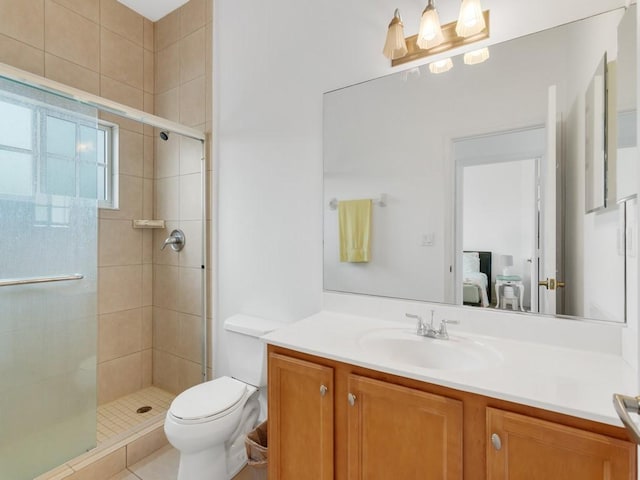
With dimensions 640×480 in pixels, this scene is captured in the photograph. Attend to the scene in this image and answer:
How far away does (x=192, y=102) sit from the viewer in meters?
2.26

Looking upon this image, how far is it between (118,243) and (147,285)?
39 cm

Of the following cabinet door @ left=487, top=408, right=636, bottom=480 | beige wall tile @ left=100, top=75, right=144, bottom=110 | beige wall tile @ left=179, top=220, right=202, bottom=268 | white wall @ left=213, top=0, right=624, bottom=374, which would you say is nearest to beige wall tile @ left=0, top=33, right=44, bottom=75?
beige wall tile @ left=100, top=75, right=144, bottom=110

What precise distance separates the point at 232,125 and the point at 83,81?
103 centimetres

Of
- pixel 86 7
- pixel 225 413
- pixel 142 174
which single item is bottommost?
pixel 225 413

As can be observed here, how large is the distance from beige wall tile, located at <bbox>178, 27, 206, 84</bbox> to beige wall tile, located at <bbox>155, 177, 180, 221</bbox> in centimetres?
74

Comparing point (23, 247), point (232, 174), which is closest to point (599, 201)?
point (232, 174)

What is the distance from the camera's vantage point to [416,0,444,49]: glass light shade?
4.26 feet

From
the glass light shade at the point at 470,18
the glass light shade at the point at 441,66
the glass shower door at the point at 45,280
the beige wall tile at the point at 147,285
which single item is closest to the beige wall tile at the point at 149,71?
the glass shower door at the point at 45,280

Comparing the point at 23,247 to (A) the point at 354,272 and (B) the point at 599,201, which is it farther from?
(B) the point at 599,201

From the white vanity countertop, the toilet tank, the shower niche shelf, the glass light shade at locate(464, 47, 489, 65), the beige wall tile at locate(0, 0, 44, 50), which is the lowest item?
the toilet tank

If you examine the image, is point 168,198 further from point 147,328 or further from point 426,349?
point 426,349

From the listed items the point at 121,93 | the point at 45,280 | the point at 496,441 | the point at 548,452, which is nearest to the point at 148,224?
the point at 45,280

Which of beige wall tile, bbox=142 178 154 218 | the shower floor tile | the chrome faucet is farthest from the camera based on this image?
beige wall tile, bbox=142 178 154 218

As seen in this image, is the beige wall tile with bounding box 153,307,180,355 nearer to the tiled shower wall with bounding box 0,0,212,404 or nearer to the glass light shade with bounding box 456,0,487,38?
the tiled shower wall with bounding box 0,0,212,404
